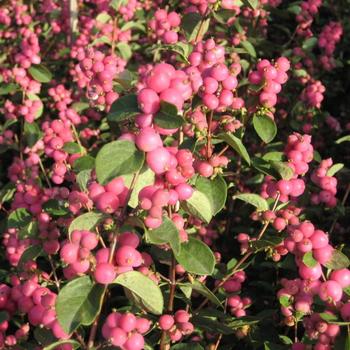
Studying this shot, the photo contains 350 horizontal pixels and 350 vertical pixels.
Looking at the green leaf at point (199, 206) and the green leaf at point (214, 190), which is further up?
the green leaf at point (199, 206)

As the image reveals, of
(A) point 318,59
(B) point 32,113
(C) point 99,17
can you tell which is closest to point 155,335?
(B) point 32,113

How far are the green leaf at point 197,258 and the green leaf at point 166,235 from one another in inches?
9.3

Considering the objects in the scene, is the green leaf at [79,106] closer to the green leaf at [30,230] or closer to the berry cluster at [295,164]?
the green leaf at [30,230]

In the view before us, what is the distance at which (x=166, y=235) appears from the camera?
5.68 feet

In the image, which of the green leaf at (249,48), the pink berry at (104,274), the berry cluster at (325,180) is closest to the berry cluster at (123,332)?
the pink berry at (104,274)

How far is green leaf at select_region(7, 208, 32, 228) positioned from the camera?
266cm

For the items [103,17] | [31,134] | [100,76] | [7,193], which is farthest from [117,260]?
[103,17]

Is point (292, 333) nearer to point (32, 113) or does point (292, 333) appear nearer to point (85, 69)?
point (85, 69)

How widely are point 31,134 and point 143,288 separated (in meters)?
2.28

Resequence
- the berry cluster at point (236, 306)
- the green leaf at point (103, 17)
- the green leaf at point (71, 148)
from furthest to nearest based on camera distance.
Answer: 1. the green leaf at point (103, 17)
2. the berry cluster at point (236, 306)
3. the green leaf at point (71, 148)

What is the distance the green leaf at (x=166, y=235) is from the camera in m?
1.71

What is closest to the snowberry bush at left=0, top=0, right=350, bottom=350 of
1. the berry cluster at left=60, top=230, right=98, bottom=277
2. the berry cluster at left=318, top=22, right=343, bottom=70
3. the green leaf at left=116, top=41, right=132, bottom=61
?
the berry cluster at left=60, top=230, right=98, bottom=277

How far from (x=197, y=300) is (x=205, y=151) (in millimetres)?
1567

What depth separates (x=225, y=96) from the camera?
6.75ft
